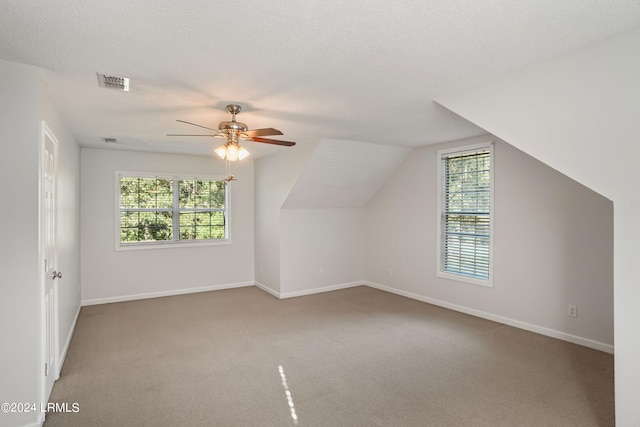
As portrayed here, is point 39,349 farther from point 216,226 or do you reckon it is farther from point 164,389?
point 216,226

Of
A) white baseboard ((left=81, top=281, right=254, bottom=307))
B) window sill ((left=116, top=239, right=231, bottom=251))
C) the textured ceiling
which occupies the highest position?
the textured ceiling

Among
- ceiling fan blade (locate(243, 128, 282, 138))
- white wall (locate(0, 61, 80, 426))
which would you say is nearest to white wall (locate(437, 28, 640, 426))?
ceiling fan blade (locate(243, 128, 282, 138))

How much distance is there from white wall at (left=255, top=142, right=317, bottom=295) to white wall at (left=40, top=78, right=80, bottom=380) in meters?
2.74

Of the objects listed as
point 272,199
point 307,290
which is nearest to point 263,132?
point 272,199

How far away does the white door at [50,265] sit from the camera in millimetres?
2689

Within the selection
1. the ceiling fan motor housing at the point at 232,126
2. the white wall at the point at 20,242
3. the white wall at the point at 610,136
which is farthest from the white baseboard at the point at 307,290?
the white wall at the point at 610,136

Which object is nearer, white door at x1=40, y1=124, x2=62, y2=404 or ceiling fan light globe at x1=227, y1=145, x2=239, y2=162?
white door at x1=40, y1=124, x2=62, y2=404

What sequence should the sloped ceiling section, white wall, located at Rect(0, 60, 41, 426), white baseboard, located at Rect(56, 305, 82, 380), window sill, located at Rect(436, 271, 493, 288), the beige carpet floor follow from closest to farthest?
white wall, located at Rect(0, 60, 41, 426) → the beige carpet floor → white baseboard, located at Rect(56, 305, 82, 380) → window sill, located at Rect(436, 271, 493, 288) → the sloped ceiling section

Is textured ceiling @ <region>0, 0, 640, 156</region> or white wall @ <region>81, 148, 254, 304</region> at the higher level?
textured ceiling @ <region>0, 0, 640, 156</region>

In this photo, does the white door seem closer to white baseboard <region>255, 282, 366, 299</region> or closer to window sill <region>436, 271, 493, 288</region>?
white baseboard <region>255, 282, 366, 299</region>

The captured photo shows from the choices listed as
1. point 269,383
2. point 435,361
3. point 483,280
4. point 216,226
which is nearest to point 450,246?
point 483,280

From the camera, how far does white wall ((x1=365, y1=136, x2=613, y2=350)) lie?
3.61m

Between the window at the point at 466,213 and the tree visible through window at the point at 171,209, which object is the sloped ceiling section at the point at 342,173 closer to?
the window at the point at 466,213

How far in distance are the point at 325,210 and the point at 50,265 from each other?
159 inches
